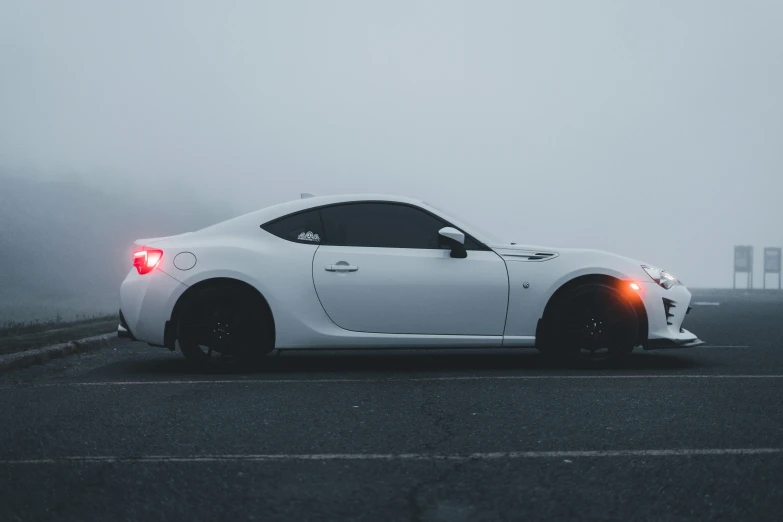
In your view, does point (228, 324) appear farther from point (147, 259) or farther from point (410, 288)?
point (410, 288)

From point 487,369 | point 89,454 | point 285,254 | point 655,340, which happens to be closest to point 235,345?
point 285,254

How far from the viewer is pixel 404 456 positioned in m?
3.78

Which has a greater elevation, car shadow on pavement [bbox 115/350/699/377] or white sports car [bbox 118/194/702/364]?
white sports car [bbox 118/194/702/364]

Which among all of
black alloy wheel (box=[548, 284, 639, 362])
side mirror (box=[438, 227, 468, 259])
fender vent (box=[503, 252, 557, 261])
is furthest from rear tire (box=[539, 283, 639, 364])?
side mirror (box=[438, 227, 468, 259])

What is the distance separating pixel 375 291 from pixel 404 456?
3.08 metres

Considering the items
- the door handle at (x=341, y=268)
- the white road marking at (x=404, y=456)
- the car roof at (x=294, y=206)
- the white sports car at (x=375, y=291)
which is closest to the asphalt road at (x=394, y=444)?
the white road marking at (x=404, y=456)

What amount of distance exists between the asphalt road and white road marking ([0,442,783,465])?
0.01 meters

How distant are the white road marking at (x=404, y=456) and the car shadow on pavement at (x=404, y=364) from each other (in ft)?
9.70

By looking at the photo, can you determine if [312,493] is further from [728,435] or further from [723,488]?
[728,435]

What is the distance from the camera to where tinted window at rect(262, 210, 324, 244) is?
6973 millimetres

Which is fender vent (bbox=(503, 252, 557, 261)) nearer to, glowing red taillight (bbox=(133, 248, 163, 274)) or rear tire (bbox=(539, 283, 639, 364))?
rear tire (bbox=(539, 283, 639, 364))

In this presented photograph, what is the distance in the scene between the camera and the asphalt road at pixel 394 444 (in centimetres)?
302

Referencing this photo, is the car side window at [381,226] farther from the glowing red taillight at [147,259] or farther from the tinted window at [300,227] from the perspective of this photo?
the glowing red taillight at [147,259]

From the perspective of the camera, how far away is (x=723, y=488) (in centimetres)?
320
